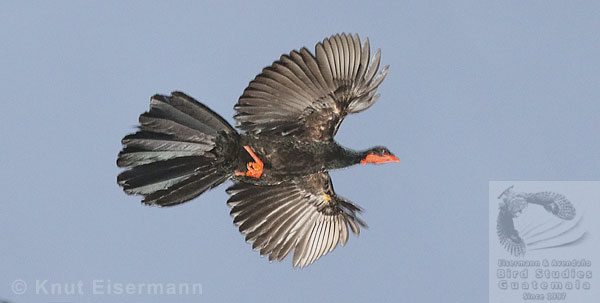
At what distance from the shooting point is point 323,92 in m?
8.65

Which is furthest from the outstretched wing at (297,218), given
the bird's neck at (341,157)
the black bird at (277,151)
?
the bird's neck at (341,157)

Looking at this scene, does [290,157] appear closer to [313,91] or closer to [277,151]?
[277,151]

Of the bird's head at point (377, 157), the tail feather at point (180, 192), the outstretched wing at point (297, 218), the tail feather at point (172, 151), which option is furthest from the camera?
the outstretched wing at point (297, 218)

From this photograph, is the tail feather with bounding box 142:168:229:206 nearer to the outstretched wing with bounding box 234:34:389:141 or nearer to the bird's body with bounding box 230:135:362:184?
the bird's body with bounding box 230:135:362:184

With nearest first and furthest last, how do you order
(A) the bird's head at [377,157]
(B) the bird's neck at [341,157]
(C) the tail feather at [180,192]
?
(C) the tail feather at [180,192] → (B) the bird's neck at [341,157] → (A) the bird's head at [377,157]

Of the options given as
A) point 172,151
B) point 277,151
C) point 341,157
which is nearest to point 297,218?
point 341,157

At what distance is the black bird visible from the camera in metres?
8.01

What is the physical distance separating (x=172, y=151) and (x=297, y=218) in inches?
70.0

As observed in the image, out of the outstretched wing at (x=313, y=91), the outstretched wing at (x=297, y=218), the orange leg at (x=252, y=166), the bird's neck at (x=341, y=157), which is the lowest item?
the outstretched wing at (x=297, y=218)

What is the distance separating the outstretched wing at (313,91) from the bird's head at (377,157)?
1.29ft

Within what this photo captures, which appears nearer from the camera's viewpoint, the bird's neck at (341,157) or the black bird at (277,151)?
the black bird at (277,151)

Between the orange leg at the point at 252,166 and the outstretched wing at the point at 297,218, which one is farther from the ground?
the orange leg at the point at 252,166

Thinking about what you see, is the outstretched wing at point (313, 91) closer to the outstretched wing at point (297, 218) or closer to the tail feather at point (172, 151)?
the tail feather at point (172, 151)

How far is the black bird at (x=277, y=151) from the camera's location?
8008 mm
